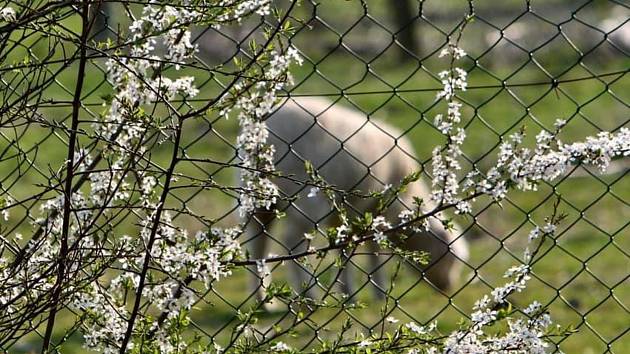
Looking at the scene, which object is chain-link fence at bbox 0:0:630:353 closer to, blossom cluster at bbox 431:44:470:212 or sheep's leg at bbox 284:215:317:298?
sheep's leg at bbox 284:215:317:298

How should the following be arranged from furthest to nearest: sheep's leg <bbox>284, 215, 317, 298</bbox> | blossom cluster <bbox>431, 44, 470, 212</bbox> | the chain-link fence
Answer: sheep's leg <bbox>284, 215, 317, 298</bbox>, the chain-link fence, blossom cluster <bbox>431, 44, 470, 212</bbox>

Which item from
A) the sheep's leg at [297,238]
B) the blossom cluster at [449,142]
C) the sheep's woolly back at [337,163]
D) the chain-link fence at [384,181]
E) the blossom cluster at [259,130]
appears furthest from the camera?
the sheep's leg at [297,238]

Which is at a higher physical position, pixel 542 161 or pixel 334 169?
pixel 334 169

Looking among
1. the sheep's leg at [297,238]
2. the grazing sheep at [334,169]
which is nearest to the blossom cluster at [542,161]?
the grazing sheep at [334,169]

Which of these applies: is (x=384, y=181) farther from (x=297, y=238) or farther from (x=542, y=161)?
(x=542, y=161)

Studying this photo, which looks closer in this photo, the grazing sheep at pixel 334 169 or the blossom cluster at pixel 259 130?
the blossom cluster at pixel 259 130

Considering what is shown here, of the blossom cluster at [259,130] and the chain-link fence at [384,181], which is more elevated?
the chain-link fence at [384,181]

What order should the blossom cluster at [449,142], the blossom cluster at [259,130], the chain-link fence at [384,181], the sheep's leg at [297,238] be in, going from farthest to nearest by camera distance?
the sheep's leg at [297,238]
the chain-link fence at [384,181]
the blossom cluster at [449,142]
the blossom cluster at [259,130]

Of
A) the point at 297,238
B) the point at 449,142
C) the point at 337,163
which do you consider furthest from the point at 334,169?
the point at 449,142

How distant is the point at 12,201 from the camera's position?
302 centimetres

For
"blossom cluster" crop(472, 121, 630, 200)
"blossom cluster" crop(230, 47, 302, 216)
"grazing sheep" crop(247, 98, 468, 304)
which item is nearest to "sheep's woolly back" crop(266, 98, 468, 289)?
"grazing sheep" crop(247, 98, 468, 304)

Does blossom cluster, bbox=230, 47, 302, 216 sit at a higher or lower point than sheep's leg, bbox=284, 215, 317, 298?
lower

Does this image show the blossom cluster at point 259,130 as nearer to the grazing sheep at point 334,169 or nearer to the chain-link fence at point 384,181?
the chain-link fence at point 384,181

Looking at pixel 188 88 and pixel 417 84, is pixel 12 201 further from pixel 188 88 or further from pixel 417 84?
pixel 417 84
